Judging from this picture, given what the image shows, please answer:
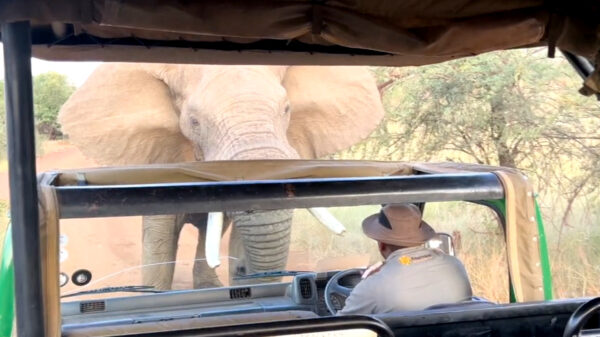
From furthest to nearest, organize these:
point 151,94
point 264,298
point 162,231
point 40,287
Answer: point 151,94, point 162,231, point 264,298, point 40,287

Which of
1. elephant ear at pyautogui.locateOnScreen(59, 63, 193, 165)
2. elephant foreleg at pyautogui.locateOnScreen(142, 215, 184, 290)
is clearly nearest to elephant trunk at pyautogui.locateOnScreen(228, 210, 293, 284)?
elephant foreleg at pyautogui.locateOnScreen(142, 215, 184, 290)

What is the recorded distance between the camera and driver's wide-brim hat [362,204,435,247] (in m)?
2.44

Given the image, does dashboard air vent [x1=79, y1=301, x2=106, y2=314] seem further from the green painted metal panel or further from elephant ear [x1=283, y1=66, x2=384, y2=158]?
elephant ear [x1=283, y1=66, x2=384, y2=158]

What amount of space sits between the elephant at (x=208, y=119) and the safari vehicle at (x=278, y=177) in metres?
2.51

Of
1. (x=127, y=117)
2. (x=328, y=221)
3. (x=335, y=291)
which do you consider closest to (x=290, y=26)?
(x=335, y=291)

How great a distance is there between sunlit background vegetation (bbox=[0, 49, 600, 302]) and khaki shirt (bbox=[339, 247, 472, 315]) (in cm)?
459

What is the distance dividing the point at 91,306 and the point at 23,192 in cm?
168

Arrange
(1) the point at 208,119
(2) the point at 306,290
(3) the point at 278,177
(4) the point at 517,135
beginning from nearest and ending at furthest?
(3) the point at 278,177 < (2) the point at 306,290 < (1) the point at 208,119 < (4) the point at 517,135

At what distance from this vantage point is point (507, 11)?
2279 millimetres

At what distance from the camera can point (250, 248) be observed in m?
5.14

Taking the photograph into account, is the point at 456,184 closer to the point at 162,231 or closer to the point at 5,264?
the point at 5,264

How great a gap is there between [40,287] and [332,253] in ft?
24.0

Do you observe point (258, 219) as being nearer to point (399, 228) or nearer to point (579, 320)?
point (399, 228)

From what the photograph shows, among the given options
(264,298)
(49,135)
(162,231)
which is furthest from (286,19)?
(49,135)
